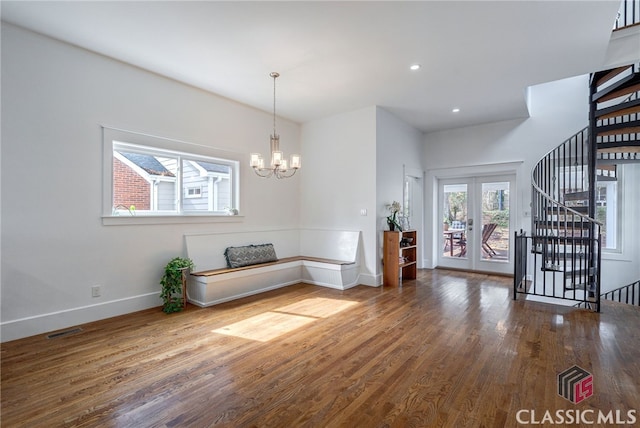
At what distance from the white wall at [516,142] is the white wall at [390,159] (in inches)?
29.0

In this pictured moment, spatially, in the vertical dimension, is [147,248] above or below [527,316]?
above

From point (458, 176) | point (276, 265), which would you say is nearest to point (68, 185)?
point (276, 265)

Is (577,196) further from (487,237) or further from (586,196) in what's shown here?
(487,237)

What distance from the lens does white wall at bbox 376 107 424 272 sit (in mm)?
5430

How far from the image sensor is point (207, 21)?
2982mm

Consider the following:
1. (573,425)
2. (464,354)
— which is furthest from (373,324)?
(573,425)

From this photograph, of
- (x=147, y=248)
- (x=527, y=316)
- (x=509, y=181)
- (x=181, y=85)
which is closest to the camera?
(x=527, y=316)

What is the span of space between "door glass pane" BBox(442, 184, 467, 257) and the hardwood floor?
2.86 metres

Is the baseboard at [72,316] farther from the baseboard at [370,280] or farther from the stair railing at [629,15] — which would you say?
the stair railing at [629,15]

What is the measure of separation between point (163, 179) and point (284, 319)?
265 cm

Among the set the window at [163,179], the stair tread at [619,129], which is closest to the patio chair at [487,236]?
the stair tread at [619,129]

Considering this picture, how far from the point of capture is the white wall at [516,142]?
18.3ft

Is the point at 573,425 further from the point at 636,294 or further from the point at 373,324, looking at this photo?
the point at 636,294

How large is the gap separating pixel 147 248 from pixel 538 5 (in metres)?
5.11
